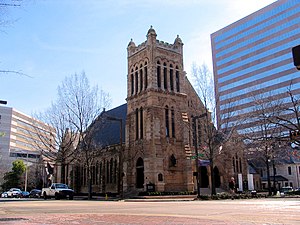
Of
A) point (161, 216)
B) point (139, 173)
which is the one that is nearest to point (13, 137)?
point (139, 173)

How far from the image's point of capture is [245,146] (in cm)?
3516

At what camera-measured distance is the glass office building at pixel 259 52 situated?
86.0 m

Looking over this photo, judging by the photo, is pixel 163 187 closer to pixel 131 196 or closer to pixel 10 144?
pixel 131 196

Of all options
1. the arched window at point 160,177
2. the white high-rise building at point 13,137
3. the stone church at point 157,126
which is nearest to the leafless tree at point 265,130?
the stone church at point 157,126

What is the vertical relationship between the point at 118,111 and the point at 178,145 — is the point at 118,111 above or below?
above

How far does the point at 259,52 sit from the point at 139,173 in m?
65.4

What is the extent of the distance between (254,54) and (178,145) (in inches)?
2444

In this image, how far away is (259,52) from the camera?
308ft

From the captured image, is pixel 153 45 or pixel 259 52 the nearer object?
pixel 153 45

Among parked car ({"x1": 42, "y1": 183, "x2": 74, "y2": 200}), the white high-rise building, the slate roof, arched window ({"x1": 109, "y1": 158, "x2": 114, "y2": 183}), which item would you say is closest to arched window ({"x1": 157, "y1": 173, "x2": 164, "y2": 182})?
parked car ({"x1": 42, "y1": 183, "x2": 74, "y2": 200})

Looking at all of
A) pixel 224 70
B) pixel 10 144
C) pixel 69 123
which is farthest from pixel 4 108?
pixel 69 123

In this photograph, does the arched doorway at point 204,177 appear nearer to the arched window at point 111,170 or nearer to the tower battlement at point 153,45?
the arched window at point 111,170

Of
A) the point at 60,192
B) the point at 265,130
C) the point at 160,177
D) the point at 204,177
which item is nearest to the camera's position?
the point at 265,130

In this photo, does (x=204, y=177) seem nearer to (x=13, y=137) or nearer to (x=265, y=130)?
(x=265, y=130)
